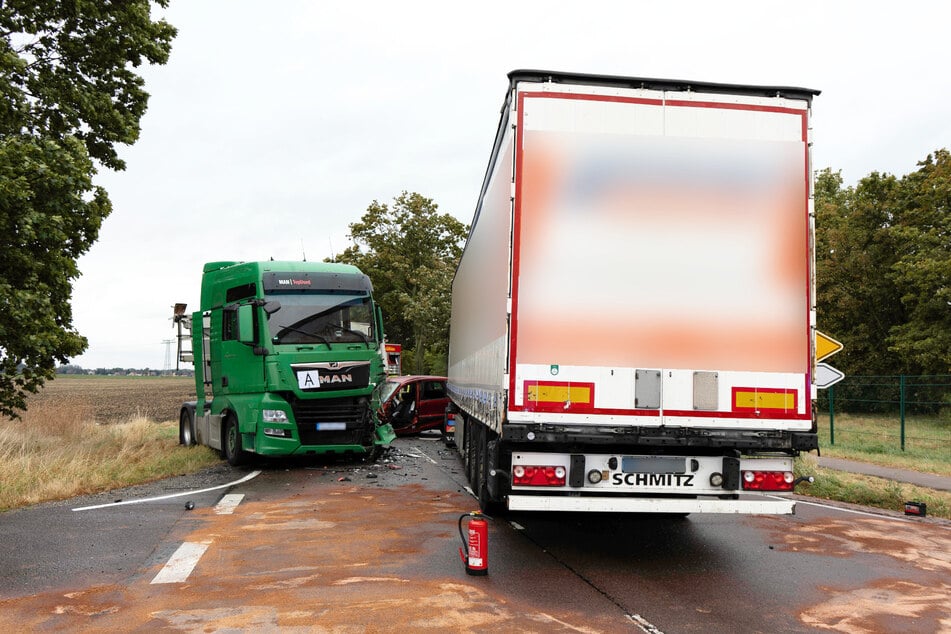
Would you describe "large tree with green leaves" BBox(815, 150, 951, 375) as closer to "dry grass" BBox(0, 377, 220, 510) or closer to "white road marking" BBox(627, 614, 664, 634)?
"dry grass" BBox(0, 377, 220, 510)

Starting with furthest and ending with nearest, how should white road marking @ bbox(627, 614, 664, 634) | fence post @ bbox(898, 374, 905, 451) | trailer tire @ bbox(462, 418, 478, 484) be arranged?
fence post @ bbox(898, 374, 905, 451), trailer tire @ bbox(462, 418, 478, 484), white road marking @ bbox(627, 614, 664, 634)

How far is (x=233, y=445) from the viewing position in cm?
1365

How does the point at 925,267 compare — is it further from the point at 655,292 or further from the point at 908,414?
the point at 655,292

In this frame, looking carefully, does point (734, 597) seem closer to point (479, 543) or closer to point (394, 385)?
point (479, 543)

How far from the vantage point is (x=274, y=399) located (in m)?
12.7

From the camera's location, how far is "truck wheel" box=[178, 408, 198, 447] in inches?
640

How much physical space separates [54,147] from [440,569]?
31.1 ft

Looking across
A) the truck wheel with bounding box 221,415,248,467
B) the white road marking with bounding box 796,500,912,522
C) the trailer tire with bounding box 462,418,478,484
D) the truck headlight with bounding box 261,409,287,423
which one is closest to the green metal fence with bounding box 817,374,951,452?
the white road marking with bounding box 796,500,912,522

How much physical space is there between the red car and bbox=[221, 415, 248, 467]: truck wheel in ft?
17.0

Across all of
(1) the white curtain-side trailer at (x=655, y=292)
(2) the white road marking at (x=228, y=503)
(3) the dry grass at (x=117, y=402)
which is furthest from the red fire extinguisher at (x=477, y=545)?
(3) the dry grass at (x=117, y=402)

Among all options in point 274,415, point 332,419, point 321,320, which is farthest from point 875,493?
point 274,415

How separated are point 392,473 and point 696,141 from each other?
804cm

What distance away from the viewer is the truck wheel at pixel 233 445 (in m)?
13.4

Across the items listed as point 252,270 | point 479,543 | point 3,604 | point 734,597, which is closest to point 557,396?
point 479,543
